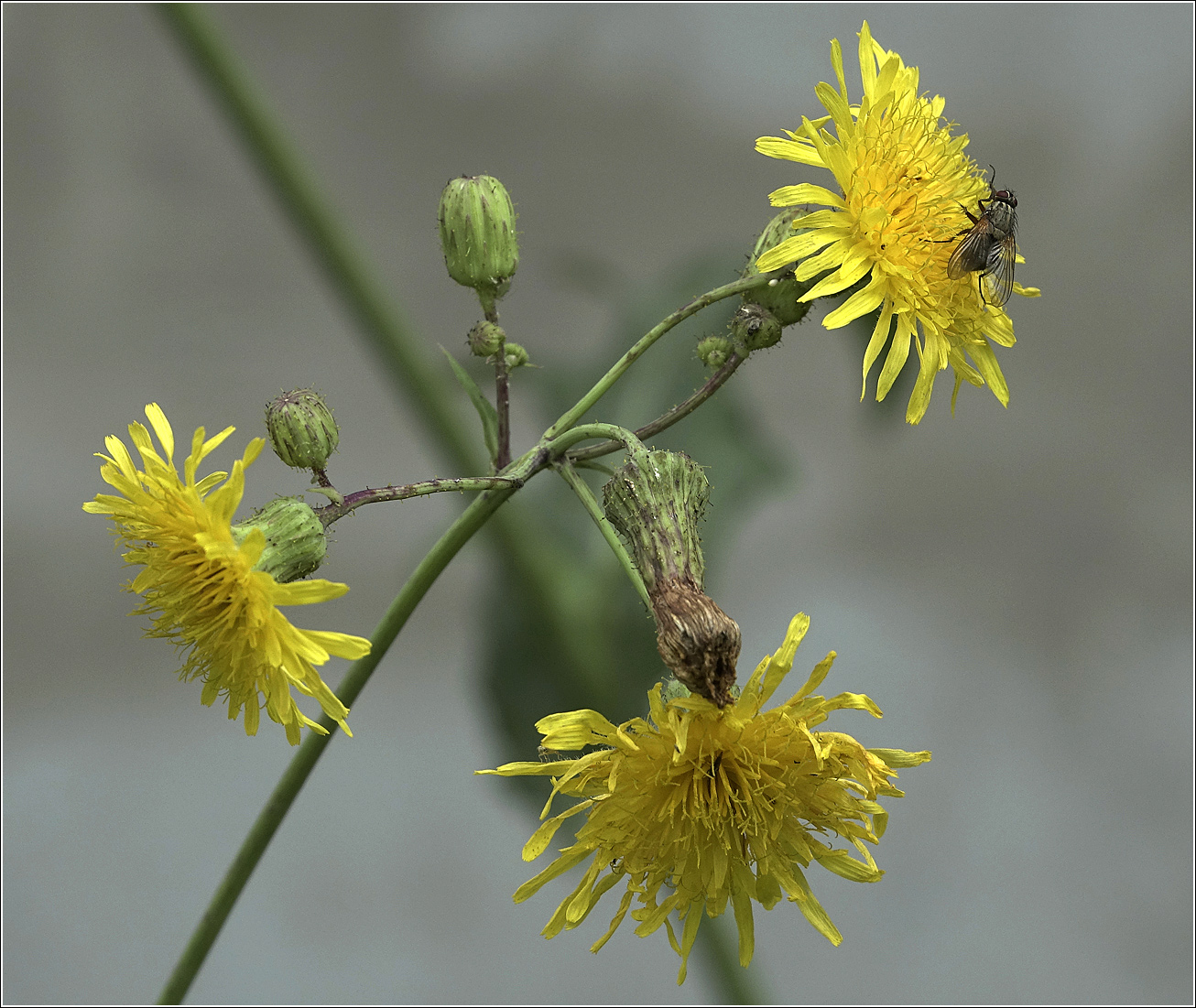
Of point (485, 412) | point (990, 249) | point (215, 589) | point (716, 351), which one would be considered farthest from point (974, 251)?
point (215, 589)

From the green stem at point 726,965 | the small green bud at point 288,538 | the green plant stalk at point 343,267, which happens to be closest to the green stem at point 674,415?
→ the small green bud at point 288,538

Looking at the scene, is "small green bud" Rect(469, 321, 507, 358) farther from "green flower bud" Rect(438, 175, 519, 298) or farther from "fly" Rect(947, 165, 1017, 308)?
"fly" Rect(947, 165, 1017, 308)

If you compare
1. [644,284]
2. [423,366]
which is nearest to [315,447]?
[423,366]

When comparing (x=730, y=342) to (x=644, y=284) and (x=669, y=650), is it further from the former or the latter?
(x=644, y=284)

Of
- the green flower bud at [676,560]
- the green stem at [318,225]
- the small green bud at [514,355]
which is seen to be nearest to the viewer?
the green flower bud at [676,560]

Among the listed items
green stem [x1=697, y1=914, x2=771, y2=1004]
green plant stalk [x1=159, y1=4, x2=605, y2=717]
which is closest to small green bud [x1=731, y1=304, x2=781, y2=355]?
green plant stalk [x1=159, y1=4, x2=605, y2=717]

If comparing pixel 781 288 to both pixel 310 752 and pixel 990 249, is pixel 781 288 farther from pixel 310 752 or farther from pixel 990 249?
pixel 310 752

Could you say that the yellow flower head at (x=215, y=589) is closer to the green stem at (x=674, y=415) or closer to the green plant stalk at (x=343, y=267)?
the green stem at (x=674, y=415)
